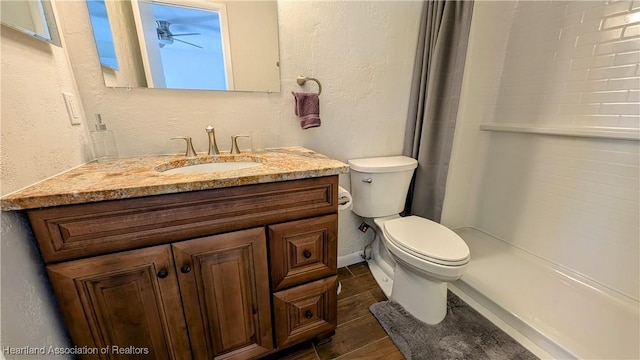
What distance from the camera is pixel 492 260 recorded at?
64.9 inches

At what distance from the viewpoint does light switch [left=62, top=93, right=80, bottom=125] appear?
2.89ft

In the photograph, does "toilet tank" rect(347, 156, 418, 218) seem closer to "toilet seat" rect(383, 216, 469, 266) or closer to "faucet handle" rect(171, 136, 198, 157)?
"toilet seat" rect(383, 216, 469, 266)

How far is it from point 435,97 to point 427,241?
0.86m

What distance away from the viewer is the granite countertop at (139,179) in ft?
1.96

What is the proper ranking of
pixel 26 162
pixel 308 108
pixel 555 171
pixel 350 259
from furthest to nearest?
pixel 350 259
pixel 555 171
pixel 308 108
pixel 26 162

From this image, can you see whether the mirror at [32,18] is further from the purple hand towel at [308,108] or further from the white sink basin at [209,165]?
the purple hand towel at [308,108]

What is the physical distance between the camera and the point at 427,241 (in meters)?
1.21

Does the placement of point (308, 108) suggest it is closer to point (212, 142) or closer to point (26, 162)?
point (212, 142)

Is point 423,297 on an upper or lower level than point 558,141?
lower

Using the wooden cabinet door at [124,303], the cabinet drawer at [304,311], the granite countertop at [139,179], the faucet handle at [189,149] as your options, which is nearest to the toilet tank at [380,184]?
the granite countertop at [139,179]

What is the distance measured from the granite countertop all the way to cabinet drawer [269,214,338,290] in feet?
0.64

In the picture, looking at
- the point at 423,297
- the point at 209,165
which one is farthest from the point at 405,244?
the point at 209,165

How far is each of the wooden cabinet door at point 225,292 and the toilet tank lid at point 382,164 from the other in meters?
0.75

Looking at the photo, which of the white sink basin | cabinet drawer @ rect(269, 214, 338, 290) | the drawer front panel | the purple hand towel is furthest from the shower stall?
the white sink basin
